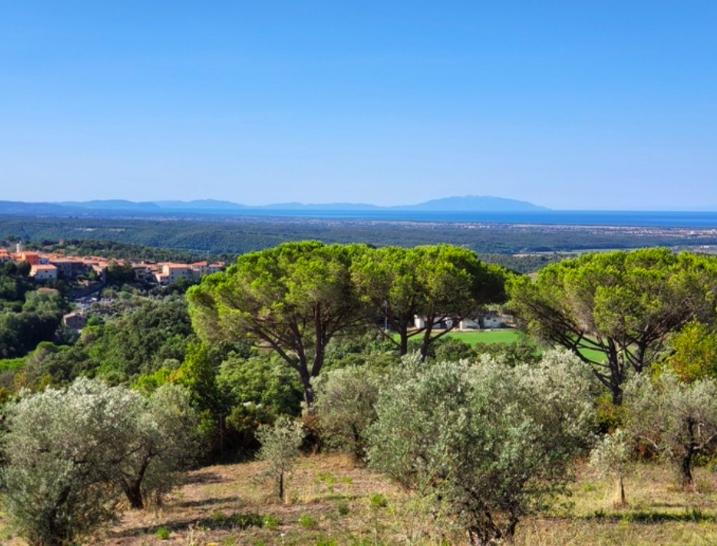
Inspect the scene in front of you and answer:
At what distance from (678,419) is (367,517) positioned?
593 centimetres

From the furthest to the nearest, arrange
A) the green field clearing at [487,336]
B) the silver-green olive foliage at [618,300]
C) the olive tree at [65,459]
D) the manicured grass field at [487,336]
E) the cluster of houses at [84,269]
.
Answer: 1. the cluster of houses at [84,269]
2. the manicured grass field at [487,336]
3. the green field clearing at [487,336]
4. the silver-green olive foliage at [618,300]
5. the olive tree at [65,459]

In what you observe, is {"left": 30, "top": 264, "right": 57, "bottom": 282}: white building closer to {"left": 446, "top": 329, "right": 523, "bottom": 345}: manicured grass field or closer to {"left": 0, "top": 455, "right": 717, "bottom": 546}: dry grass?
{"left": 446, "top": 329, "right": 523, "bottom": 345}: manicured grass field

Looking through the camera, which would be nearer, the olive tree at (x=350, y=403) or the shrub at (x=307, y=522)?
the shrub at (x=307, y=522)

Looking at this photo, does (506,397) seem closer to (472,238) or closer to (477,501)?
(477,501)

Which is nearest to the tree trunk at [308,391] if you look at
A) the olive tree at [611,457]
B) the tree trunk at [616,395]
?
the tree trunk at [616,395]

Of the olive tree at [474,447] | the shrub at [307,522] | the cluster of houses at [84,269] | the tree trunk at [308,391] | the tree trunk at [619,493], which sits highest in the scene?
the olive tree at [474,447]

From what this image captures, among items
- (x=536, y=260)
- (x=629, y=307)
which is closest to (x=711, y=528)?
(x=629, y=307)

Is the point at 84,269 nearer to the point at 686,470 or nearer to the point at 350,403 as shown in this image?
the point at 350,403

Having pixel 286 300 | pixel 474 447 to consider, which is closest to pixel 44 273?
pixel 286 300

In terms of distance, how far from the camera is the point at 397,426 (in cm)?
767

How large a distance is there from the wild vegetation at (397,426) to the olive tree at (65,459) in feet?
0.08

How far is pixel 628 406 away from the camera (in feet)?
41.4

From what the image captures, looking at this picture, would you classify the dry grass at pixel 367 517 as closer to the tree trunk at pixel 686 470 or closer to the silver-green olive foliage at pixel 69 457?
the tree trunk at pixel 686 470

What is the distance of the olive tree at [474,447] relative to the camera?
711 centimetres
